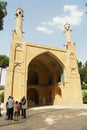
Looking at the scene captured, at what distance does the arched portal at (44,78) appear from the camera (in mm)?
30094

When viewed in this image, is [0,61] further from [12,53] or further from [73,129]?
[73,129]

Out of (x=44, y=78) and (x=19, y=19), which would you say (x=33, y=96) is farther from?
(x=19, y=19)

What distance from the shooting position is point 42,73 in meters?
32.8

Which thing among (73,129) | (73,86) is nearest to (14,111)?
(73,129)

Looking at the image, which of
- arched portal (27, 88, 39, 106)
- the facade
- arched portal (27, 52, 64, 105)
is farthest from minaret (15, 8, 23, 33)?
arched portal (27, 88, 39, 106)

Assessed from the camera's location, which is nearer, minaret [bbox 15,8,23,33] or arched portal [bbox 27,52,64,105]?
minaret [bbox 15,8,23,33]

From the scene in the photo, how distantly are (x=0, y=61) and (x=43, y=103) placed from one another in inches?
608

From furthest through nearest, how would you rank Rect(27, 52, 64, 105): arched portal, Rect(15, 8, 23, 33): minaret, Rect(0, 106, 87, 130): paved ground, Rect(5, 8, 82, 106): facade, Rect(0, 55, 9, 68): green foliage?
Rect(0, 55, 9, 68): green foliage < Rect(27, 52, 64, 105): arched portal < Rect(15, 8, 23, 33): minaret < Rect(5, 8, 82, 106): facade < Rect(0, 106, 87, 130): paved ground

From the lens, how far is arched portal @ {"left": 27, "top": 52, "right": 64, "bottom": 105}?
3009 centimetres

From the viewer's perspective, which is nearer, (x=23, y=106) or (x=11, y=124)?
(x=11, y=124)

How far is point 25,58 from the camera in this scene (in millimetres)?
23375

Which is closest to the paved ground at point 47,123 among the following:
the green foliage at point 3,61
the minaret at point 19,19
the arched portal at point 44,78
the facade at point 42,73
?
the facade at point 42,73

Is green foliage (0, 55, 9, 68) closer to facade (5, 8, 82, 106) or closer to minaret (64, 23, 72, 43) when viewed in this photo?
facade (5, 8, 82, 106)

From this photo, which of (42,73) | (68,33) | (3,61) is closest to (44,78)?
(42,73)
